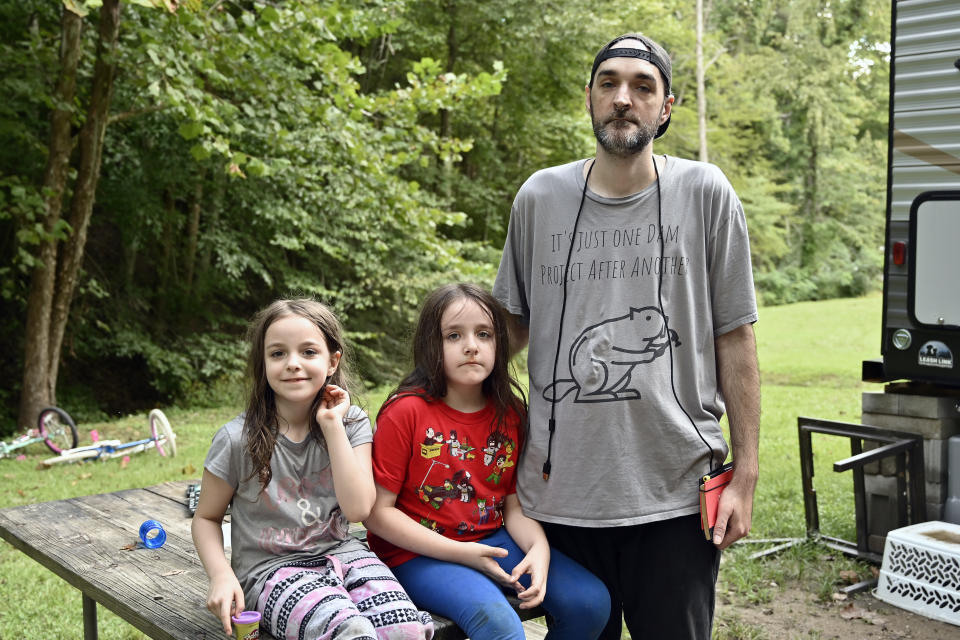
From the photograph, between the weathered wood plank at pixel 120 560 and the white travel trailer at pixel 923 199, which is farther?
the white travel trailer at pixel 923 199

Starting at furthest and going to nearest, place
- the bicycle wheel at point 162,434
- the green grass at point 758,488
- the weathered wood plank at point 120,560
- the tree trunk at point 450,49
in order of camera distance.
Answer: the tree trunk at point 450,49 < the bicycle wheel at point 162,434 < the green grass at point 758,488 < the weathered wood plank at point 120,560

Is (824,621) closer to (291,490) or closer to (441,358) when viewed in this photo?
(441,358)

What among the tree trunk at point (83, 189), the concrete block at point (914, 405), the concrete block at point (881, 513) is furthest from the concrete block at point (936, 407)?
the tree trunk at point (83, 189)

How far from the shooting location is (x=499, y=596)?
7.22 feet

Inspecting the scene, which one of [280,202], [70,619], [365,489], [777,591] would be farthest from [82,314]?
[365,489]

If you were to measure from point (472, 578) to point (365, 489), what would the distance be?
1.15 feet

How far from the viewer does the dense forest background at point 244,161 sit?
838cm

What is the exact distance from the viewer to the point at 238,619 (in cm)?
203

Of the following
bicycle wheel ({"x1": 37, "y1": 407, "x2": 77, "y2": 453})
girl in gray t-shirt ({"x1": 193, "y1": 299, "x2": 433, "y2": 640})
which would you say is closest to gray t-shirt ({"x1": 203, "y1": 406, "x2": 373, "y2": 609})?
girl in gray t-shirt ({"x1": 193, "y1": 299, "x2": 433, "y2": 640})

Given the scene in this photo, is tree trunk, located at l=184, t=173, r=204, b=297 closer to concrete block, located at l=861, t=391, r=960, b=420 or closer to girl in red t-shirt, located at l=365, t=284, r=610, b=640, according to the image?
concrete block, located at l=861, t=391, r=960, b=420

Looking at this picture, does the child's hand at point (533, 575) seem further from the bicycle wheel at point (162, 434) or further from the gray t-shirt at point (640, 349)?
the bicycle wheel at point (162, 434)

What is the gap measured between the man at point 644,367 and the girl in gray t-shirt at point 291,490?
1.58 ft

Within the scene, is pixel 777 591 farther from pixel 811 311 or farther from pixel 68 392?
pixel 811 311

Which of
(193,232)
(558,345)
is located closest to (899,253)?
(558,345)
